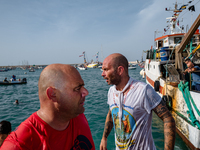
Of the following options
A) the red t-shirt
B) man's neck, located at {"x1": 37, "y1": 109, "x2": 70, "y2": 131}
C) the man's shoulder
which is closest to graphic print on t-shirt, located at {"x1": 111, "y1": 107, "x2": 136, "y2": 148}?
the red t-shirt

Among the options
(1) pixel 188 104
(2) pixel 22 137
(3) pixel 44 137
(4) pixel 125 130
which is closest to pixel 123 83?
(4) pixel 125 130

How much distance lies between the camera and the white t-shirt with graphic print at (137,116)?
1966 millimetres

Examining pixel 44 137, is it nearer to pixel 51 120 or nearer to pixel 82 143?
pixel 51 120

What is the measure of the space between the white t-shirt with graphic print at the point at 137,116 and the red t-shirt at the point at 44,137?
0.89m

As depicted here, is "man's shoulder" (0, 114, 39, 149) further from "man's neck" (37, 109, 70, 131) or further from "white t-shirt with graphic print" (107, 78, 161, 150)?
"white t-shirt with graphic print" (107, 78, 161, 150)

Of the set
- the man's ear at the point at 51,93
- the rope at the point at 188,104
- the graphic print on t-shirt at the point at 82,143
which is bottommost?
the rope at the point at 188,104

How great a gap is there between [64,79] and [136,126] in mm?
1485

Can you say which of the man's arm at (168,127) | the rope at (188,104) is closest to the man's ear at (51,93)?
the man's arm at (168,127)

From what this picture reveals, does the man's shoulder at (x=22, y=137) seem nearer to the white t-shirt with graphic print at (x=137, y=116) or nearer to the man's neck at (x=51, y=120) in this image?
the man's neck at (x=51, y=120)

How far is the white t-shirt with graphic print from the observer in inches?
77.4

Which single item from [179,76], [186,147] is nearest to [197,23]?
[179,76]

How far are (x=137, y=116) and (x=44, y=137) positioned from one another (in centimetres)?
144

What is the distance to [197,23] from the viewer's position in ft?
16.3

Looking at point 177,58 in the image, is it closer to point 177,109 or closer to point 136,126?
point 177,109
